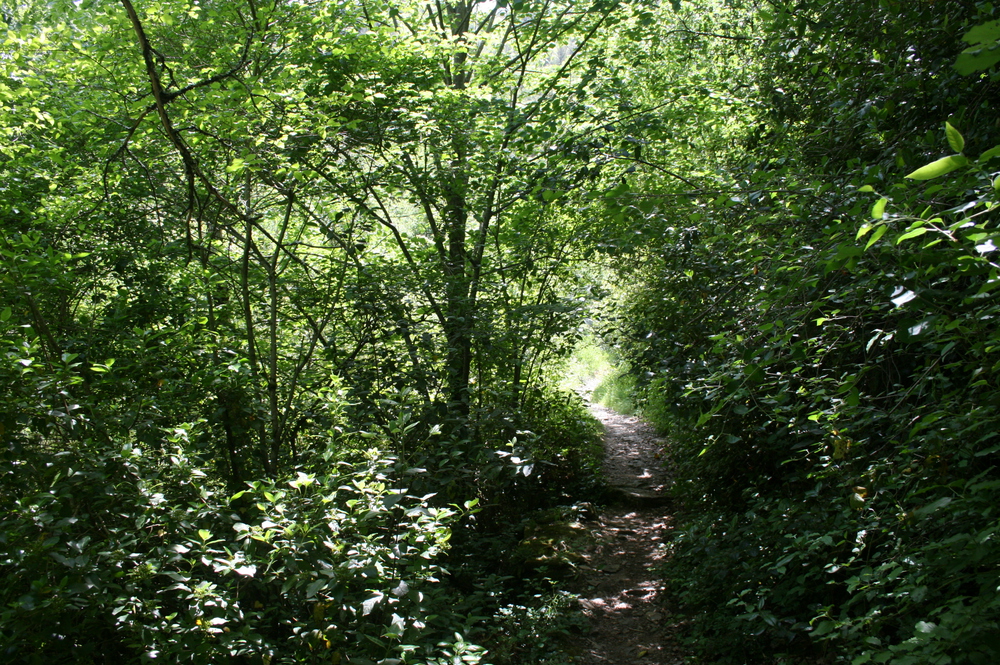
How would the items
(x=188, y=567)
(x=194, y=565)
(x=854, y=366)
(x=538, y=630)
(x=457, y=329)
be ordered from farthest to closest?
1. (x=457, y=329)
2. (x=538, y=630)
3. (x=854, y=366)
4. (x=188, y=567)
5. (x=194, y=565)

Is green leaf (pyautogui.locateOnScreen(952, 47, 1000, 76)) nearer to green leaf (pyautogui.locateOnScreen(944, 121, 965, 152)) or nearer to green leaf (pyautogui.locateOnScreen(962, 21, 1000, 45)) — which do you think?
green leaf (pyautogui.locateOnScreen(962, 21, 1000, 45))

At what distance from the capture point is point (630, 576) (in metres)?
5.98

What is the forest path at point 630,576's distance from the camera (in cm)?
471

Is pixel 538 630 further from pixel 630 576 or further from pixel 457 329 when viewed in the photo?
pixel 457 329

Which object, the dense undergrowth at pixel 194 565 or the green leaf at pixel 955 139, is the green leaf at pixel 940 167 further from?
the dense undergrowth at pixel 194 565

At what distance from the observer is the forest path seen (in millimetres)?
4707

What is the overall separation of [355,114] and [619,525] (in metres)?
5.30

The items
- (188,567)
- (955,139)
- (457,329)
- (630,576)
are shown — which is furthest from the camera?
(630,576)

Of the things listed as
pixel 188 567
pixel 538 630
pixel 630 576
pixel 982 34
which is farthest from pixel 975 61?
pixel 630 576

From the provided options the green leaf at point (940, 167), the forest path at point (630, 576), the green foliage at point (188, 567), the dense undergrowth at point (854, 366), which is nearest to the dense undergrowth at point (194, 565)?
the green foliage at point (188, 567)

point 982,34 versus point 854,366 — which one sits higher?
point 854,366

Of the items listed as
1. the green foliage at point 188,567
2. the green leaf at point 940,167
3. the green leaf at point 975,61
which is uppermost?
the green leaf at point 975,61

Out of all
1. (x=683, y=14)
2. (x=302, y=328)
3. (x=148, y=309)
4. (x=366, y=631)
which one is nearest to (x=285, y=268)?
(x=302, y=328)

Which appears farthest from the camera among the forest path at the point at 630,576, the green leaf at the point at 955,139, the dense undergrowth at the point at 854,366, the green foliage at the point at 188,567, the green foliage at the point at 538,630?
the forest path at the point at 630,576
